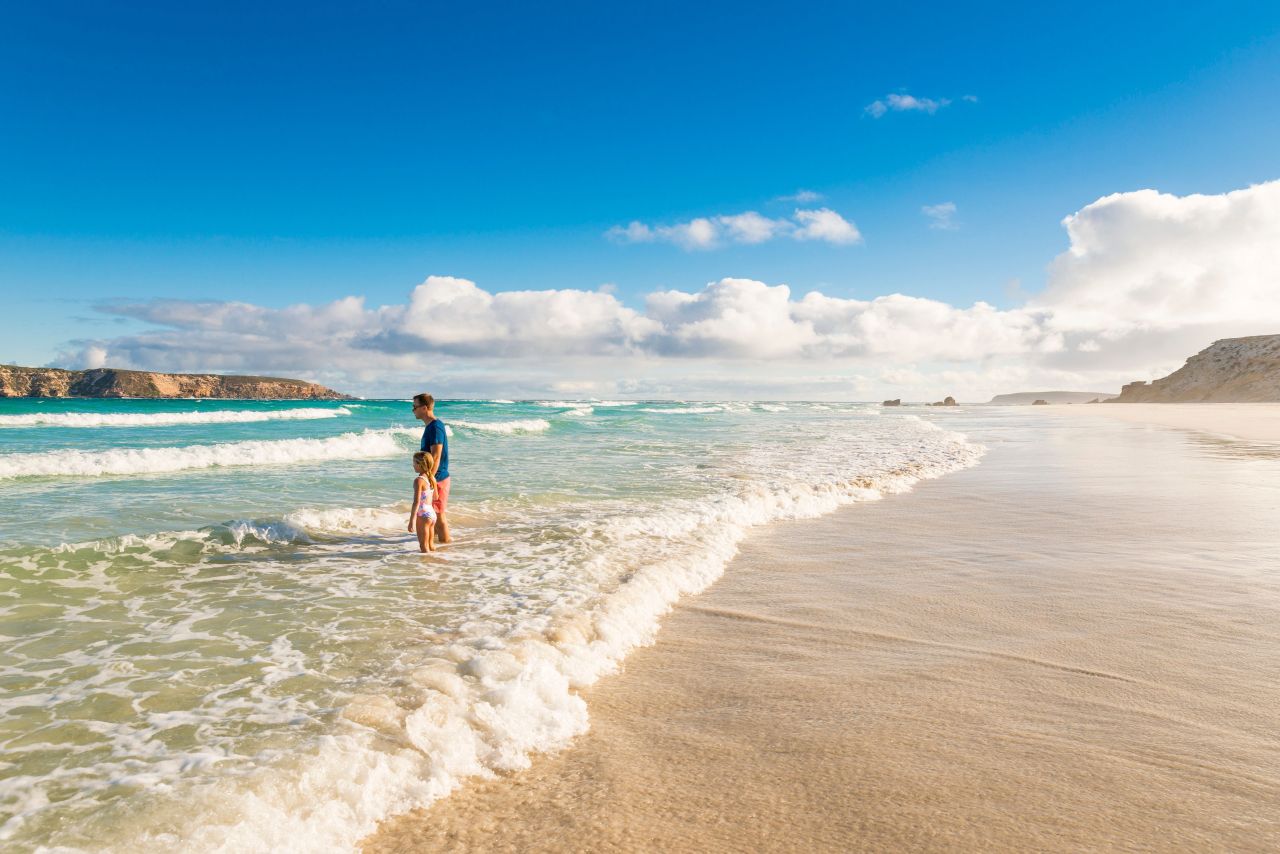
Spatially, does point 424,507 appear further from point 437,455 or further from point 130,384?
point 130,384

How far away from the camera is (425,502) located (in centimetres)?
805

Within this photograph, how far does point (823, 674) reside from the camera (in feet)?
14.5

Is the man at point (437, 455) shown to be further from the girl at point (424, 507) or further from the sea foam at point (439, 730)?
the sea foam at point (439, 730)

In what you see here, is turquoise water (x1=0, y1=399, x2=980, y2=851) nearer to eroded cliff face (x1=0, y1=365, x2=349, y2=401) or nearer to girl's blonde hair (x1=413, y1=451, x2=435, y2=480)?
girl's blonde hair (x1=413, y1=451, x2=435, y2=480)

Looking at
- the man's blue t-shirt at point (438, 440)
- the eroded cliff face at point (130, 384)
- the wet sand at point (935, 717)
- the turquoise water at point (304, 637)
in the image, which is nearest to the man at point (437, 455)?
the man's blue t-shirt at point (438, 440)

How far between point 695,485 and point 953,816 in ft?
34.4

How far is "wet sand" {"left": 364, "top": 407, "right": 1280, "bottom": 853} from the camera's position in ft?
9.16

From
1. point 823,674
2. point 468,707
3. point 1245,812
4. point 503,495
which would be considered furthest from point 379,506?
point 1245,812

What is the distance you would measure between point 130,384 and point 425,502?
123968 millimetres

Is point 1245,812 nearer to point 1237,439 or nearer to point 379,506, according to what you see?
point 379,506

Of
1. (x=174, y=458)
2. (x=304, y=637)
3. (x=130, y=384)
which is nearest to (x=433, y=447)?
(x=304, y=637)

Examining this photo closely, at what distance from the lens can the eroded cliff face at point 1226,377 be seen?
76.0 m

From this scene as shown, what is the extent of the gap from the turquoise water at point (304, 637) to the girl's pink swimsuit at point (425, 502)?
1.67 ft

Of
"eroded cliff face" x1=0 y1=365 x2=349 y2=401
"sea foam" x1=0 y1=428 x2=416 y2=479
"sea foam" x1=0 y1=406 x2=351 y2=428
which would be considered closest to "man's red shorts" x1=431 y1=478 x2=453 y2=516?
"sea foam" x1=0 y1=428 x2=416 y2=479
